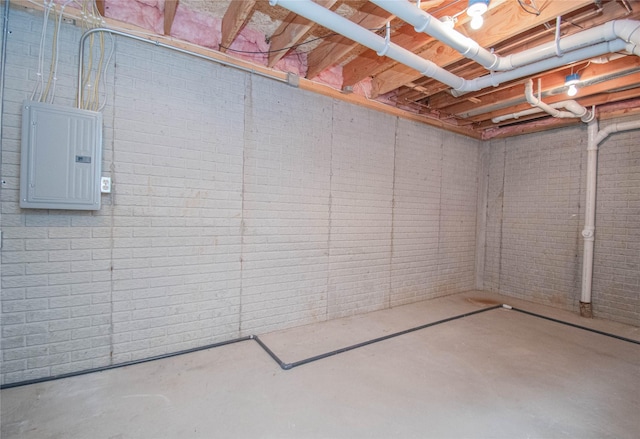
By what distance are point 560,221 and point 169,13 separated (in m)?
5.19

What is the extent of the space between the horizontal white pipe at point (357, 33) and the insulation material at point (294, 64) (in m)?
1.02

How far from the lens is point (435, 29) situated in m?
2.07

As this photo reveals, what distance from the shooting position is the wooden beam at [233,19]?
2.19m

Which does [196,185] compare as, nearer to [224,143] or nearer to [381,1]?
[224,143]

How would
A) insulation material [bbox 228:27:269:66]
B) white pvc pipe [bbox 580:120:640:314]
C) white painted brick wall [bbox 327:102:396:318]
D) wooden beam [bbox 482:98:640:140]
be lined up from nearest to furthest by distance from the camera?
insulation material [bbox 228:27:269:66] → white painted brick wall [bbox 327:102:396:318] → wooden beam [bbox 482:98:640:140] → white pvc pipe [bbox 580:120:640:314]

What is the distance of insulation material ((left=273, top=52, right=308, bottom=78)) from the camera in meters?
3.05

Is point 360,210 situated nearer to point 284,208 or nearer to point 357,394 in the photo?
point 284,208

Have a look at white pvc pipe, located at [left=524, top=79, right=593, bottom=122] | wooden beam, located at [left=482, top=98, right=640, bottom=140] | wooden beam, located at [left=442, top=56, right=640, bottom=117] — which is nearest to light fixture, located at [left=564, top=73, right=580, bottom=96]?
wooden beam, located at [left=442, top=56, right=640, bottom=117]

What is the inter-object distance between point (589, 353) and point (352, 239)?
2.49 m

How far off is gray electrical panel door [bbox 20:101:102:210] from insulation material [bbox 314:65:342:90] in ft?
7.12

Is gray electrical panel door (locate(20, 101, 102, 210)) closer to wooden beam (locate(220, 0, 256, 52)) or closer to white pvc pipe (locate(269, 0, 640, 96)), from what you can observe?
wooden beam (locate(220, 0, 256, 52))

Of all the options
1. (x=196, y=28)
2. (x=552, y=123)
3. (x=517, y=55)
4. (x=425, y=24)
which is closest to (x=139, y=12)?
(x=196, y=28)

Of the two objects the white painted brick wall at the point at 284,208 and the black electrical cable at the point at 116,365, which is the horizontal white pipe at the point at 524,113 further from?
the black electrical cable at the point at 116,365

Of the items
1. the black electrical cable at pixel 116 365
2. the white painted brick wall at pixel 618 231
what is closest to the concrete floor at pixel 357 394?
the black electrical cable at pixel 116 365
